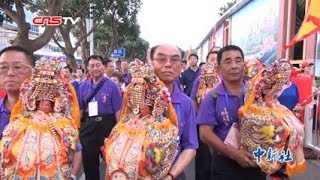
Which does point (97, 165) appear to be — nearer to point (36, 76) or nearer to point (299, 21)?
point (36, 76)

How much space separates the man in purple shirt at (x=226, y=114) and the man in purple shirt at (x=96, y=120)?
1944mm

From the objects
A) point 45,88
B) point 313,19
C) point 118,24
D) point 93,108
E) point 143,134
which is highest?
point 118,24

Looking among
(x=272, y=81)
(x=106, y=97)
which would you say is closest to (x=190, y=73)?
(x=106, y=97)

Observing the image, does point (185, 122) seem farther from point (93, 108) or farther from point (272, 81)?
point (93, 108)

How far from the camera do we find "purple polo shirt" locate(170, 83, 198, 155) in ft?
8.62

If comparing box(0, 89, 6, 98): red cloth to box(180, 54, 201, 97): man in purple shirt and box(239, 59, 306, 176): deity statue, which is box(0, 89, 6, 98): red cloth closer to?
box(239, 59, 306, 176): deity statue

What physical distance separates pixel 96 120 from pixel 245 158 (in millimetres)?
2481

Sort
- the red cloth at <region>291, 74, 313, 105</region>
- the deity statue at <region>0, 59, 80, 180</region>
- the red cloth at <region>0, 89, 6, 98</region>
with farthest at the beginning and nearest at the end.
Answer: the red cloth at <region>291, 74, 313, 105</region>, the red cloth at <region>0, 89, 6, 98</region>, the deity statue at <region>0, 59, 80, 180</region>

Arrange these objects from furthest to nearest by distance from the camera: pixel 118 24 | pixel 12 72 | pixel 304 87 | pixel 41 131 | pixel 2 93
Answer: pixel 118 24
pixel 304 87
pixel 2 93
pixel 12 72
pixel 41 131

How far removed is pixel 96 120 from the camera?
489 centimetres

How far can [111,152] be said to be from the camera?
224 cm

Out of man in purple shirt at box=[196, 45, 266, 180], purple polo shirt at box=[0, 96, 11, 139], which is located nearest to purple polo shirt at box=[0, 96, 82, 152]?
purple polo shirt at box=[0, 96, 11, 139]

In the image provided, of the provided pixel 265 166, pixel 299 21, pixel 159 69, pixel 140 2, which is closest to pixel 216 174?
pixel 265 166

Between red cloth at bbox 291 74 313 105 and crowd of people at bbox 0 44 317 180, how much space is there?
279cm
